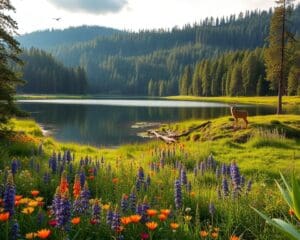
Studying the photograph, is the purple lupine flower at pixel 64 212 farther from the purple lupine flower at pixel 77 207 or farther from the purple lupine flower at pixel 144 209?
the purple lupine flower at pixel 144 209

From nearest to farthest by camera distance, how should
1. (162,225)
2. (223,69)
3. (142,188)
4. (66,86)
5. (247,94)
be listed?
(162,225) < (142,188) < (247,94) < (223,69) < (66,86)

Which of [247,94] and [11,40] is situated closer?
[11,40]

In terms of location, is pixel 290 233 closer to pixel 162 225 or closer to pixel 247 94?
pixel 162 225

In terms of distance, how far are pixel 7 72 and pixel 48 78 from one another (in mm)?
161048

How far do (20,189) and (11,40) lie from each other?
33.9ft

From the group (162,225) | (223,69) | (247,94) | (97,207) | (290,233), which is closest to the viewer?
(290,233)

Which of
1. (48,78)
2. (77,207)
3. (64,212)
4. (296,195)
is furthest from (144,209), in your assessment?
(48,78)

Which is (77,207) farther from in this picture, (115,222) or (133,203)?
(115,222)

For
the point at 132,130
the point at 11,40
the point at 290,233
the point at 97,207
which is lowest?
the point at 132,130

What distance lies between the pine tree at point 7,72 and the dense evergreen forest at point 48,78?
149717 millimetres

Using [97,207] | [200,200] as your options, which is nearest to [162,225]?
[97,207]

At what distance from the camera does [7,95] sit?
1545cm

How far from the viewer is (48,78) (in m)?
171

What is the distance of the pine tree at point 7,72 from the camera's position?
50.6 ft
